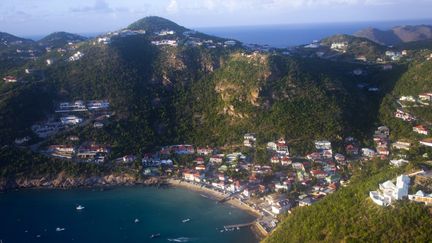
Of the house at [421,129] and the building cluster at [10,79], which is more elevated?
the building cluster at [10,79]

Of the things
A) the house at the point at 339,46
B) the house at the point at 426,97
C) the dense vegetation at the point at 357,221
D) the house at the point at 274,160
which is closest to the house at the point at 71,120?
the house at the point at 274,160

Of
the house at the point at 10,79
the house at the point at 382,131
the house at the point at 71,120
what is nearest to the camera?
the house at the point at 382,131

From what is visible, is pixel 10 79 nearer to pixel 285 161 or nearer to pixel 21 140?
pixel 21 140

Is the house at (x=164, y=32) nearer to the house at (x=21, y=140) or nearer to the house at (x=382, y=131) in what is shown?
the house at (x=21, y=140)

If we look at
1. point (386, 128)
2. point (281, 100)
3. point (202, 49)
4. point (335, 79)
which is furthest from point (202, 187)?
point (202, 49)

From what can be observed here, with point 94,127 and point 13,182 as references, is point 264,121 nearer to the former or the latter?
point 94,127

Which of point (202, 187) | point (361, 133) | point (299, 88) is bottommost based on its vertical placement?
point (202, 187)
